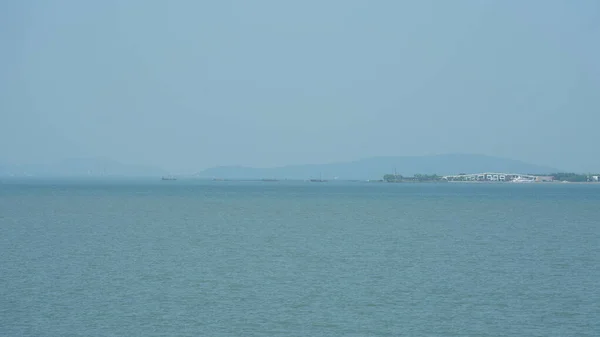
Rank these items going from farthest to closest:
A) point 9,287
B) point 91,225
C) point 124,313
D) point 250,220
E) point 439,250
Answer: point 250,220 < point 91,225 < point 439,250 < point 9,287 < point 124,313

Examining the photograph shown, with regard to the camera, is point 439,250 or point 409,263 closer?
point 409,263

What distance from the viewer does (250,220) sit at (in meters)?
60.9

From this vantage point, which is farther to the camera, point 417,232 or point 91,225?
point 91,225

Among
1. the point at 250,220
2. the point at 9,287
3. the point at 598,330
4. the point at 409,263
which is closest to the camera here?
the point at 598,330

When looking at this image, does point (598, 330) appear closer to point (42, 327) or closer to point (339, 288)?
point (339, 288)

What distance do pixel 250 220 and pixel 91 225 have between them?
1272 cm

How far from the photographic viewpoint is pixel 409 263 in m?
33.3

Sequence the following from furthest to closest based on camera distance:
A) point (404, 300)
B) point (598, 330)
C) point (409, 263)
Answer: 1. point (409, 263)
2. point (404, 300)
3. point (598, 330)

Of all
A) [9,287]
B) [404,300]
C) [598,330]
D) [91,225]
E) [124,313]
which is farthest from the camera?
[91,225]

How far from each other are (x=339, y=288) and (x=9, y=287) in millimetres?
11373

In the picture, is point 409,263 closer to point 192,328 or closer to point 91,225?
→ point 192,328

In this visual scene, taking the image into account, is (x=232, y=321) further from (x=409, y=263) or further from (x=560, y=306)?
(x=409, y=263)

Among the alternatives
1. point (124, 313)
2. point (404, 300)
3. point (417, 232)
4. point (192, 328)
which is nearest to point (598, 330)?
point (404, 300)

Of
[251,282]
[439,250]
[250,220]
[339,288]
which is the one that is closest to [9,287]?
[251,282]
